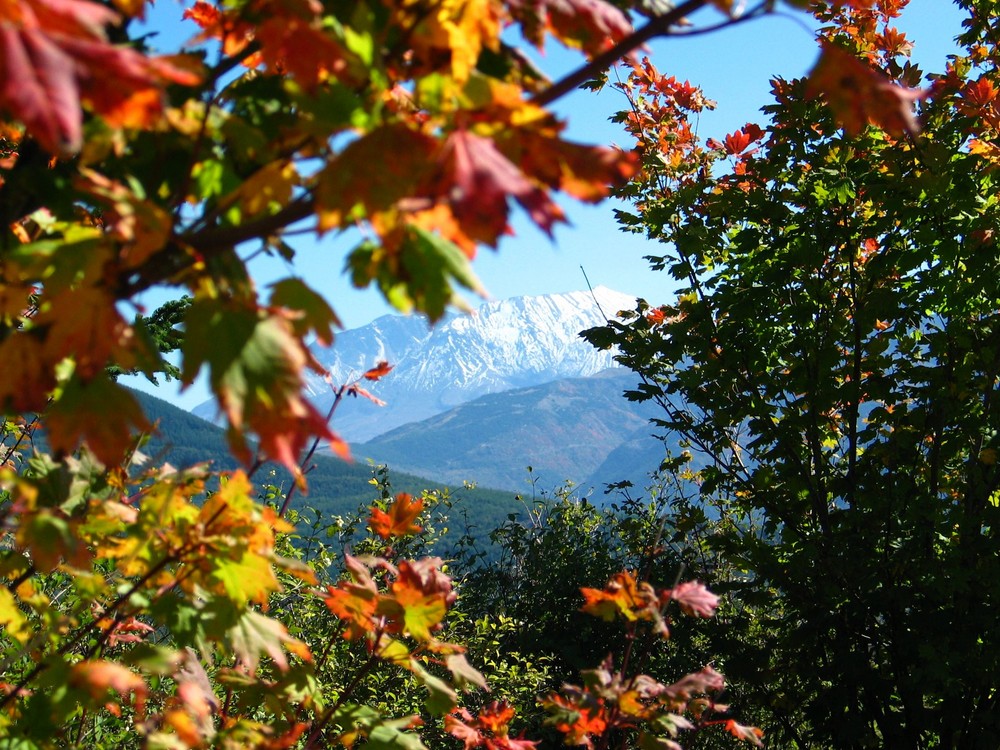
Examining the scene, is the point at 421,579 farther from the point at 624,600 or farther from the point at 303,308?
the point at 303,308

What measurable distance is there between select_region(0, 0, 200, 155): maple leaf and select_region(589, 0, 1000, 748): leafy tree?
349cm

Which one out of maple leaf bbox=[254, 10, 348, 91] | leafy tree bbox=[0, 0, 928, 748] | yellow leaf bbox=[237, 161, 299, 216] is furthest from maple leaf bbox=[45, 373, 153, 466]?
maple leaf bbox=[254, 10, 348, 91]

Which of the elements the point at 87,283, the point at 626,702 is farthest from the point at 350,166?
the point at 626,702

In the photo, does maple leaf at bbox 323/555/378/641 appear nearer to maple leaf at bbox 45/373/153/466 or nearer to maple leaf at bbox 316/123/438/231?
maple leaf at bbox 45/373/153/466

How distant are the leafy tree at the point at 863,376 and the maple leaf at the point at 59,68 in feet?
11.4

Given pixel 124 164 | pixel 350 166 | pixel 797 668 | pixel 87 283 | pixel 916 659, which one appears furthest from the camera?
pixel 797 668

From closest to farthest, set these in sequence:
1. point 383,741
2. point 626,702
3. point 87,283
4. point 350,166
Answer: point 350,166, point 87,283, point 383,741, point 626,702

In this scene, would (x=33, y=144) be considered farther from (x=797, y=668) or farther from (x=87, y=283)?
(x=797, y=668)

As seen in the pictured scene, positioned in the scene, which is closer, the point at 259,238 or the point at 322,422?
the point at 322,422

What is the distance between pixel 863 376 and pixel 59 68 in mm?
4621

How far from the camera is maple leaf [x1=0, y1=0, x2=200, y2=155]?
0.62 m

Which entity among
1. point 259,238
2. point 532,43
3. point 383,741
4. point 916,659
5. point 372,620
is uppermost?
point 532,43

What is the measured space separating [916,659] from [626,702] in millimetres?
2594

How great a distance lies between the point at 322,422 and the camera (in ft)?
2.68
